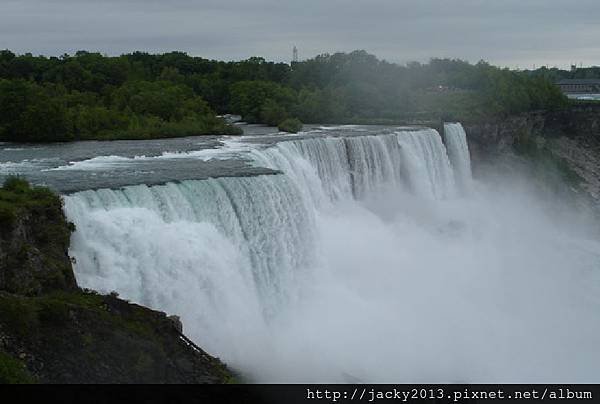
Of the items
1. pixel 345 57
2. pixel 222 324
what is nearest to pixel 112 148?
pixel 222 324

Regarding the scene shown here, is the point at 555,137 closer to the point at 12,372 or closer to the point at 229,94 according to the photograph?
the point at 229,94

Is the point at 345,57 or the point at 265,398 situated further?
the point at 345,57

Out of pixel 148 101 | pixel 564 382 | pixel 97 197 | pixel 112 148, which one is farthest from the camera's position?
pixel 148 101

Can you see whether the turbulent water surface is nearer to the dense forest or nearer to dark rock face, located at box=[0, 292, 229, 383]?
dark rock face, located at box=[0, 292, 229, 383]

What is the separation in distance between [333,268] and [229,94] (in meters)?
31.6

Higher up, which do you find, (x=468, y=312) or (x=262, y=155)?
(x=262, y=155)

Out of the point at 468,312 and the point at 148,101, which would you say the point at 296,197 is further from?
the point at 148,101

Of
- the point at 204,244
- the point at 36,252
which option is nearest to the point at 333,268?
the point at 204,244

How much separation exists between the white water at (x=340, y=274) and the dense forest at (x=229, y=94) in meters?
9.66

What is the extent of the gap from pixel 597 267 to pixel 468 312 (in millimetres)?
9795

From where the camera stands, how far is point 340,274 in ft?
66.5

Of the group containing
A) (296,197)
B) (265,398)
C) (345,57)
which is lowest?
(265,398)

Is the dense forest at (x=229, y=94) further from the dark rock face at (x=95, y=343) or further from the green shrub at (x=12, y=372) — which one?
the green shrub at (x=12, y=372)

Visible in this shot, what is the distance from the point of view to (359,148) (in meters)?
27.4
